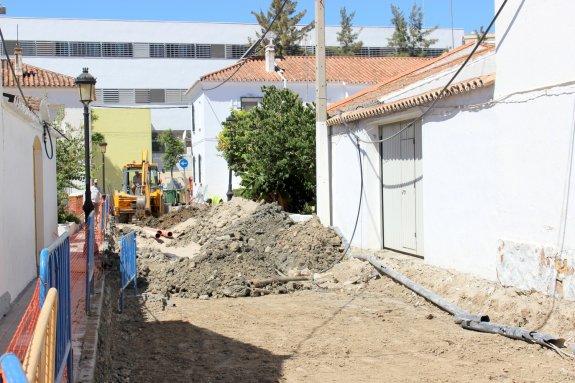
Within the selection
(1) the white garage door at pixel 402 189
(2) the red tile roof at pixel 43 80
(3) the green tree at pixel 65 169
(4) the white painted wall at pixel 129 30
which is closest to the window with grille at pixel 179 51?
(4) the white painted wall at pixel 129 30

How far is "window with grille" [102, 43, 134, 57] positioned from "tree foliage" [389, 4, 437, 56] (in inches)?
839

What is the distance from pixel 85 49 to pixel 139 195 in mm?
26131

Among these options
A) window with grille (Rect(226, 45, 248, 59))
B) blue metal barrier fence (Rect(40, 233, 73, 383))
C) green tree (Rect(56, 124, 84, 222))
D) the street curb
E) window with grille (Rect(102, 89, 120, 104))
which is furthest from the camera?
window with grille (Rect(226, 45, 248, 59))

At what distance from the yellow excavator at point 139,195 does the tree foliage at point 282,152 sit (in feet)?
25.9

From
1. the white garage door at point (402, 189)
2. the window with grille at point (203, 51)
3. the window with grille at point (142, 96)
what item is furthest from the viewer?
the window with grille at point (203, 51)

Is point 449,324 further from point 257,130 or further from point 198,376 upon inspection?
point 257,130

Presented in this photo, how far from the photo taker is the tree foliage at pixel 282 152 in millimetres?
22578

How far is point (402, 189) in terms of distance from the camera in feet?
49.4

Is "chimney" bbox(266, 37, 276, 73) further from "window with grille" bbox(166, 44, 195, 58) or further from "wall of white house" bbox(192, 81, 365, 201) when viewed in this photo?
"window with grille" bbox(166, 44, 195, 58)

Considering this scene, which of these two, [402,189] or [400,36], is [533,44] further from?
[400,36]

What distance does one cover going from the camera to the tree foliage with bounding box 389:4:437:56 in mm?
58875

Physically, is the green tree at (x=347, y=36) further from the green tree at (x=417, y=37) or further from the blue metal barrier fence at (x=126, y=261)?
the blue metal barrier fence at (x=126, y=261)

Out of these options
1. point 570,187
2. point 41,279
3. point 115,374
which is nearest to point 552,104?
point 570,187

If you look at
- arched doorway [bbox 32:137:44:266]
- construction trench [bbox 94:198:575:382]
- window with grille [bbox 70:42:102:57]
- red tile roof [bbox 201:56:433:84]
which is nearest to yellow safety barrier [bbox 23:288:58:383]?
construction trench [bbox 94:198:575:382]
